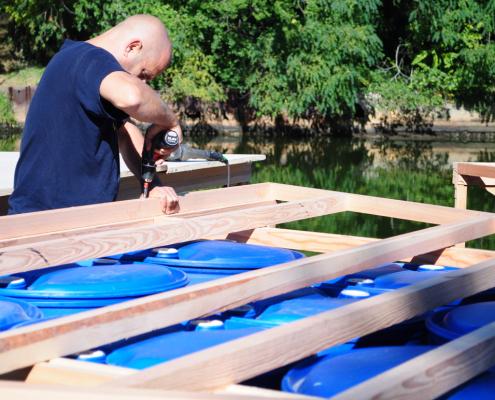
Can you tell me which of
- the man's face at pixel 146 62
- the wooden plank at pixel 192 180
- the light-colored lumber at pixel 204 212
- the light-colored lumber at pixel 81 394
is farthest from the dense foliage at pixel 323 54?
the light-colored lumber at pixel 81 394

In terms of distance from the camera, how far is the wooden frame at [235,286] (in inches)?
51.1

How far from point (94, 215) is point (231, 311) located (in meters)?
1.02

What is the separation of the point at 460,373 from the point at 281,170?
12435 mm

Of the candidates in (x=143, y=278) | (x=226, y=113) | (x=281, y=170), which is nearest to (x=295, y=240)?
(x=143, y=278)

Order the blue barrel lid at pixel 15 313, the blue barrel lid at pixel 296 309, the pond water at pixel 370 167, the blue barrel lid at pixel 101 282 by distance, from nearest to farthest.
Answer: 1. the blue barrel lid at pixel 15 313
2. the blue barrel lid at pixel 296 309
3. the blue barrel lid at pixel 101 282
4. the pond water at pixel 370 167

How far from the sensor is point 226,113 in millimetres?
22531

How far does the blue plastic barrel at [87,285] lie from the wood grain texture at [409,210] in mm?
1384

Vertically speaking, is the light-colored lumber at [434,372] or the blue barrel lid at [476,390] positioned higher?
the light-colored lumber at [434,372]

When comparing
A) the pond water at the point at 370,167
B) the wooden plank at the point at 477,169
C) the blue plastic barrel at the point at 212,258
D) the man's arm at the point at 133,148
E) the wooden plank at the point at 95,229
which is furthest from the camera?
the pond water at the point at 370,167

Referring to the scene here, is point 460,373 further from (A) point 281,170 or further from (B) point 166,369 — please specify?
(A) point 281,170

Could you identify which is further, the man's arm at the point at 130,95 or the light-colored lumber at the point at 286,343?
the man's arm at the point at 130,95

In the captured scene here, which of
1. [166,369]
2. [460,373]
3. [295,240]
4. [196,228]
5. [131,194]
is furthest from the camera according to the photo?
[131,194]

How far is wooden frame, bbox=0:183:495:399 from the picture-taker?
4.26 ft

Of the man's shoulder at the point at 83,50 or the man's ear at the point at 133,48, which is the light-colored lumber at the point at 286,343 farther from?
the man's ear at the point at 133,48
